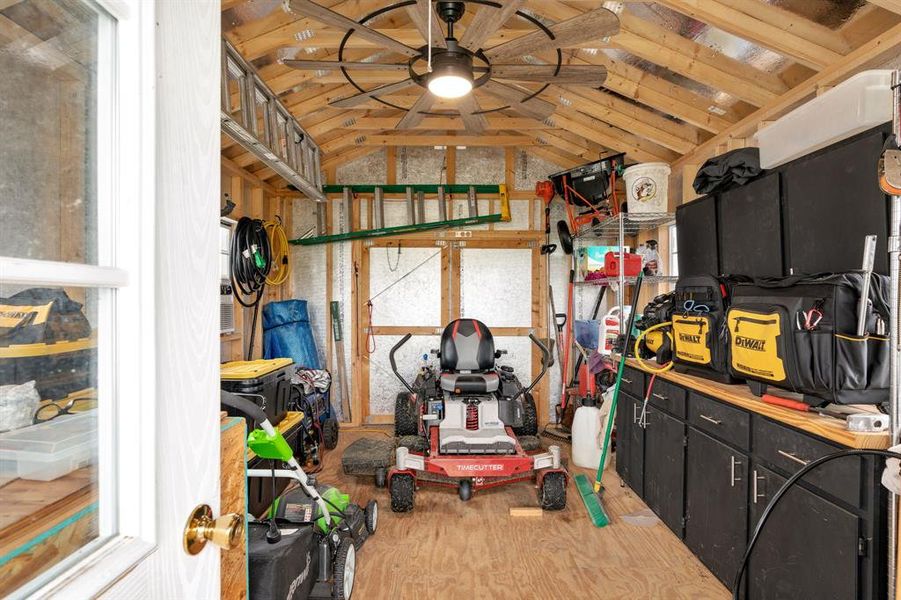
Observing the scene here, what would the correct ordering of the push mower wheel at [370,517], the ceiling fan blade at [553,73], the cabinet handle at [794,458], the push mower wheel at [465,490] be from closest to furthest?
1. the cabinet handle at [794,458]
2. the ceiling fan blade at [553,73]
3. the push mower wheel at [370,517]
4. the push mower wheel at [465,490]

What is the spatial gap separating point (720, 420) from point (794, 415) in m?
0.54

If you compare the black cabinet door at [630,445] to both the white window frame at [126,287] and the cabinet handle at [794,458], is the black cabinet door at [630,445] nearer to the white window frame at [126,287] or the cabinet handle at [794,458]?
the cabinet handle at [794,458]

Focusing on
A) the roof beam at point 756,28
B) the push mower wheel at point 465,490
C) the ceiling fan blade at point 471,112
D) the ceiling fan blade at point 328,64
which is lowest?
the push mower wheel at point 465,490

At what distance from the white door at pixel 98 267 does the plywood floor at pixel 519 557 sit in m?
2.10

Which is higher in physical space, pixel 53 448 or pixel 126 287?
pixel 126 287

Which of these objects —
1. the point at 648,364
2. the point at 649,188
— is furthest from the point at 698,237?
the point at 648,364


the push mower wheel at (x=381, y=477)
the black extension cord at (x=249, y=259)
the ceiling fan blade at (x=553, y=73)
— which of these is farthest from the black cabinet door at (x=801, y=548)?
the black extension cord at (x=249, y=259)

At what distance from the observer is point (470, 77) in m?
2.47

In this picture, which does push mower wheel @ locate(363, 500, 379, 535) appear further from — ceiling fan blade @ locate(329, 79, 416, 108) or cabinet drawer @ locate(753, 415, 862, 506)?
ceiling fan blade @ locate(329, 79, 416, 108)

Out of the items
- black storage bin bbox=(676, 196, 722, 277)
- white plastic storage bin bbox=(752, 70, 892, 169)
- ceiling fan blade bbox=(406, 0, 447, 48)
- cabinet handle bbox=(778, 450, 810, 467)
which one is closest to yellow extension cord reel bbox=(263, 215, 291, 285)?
ceiling fan blade bbox=(406, 0, 447, 48)

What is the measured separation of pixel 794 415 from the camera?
6.08ft

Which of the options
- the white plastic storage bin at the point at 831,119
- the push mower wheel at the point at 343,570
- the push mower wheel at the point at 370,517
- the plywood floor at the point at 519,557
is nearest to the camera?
the white plastic storage bin at the point at 831,119

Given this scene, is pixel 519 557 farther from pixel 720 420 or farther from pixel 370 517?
pixel 720 420

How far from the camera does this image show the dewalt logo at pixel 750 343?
6.71 ft
